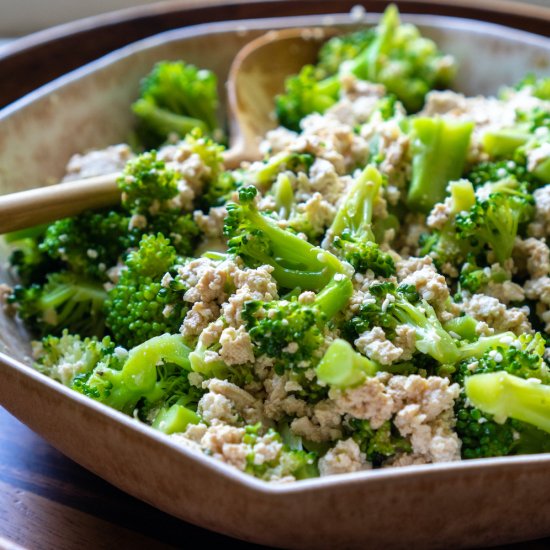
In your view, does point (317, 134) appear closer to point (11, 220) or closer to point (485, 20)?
point (11, 220)

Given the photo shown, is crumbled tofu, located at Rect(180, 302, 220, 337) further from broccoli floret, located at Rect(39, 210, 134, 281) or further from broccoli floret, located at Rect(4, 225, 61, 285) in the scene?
broccoli floret, located at Rect(4, 225, 61, 285)

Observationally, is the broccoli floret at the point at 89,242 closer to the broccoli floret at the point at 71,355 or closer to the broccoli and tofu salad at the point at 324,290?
the broccoli and tofu salad at the point at 324,290

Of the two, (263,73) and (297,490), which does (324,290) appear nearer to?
(297,490)

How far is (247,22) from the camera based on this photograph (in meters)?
3.56

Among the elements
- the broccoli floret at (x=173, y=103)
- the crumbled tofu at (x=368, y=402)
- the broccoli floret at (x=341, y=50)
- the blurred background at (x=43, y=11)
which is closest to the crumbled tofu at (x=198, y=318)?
the crumbled tofu at (x=368, y=402)

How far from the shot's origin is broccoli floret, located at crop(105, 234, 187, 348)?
2.13 m

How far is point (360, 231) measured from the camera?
222 centimetres

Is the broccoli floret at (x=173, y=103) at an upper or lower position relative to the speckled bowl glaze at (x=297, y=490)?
→ upper

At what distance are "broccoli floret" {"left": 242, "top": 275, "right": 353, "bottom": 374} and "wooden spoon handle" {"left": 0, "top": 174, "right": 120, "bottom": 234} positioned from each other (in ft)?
2.85

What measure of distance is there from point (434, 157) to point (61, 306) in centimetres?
126

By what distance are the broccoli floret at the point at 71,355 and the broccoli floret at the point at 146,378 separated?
0.08m

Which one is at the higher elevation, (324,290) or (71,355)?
(324,290)

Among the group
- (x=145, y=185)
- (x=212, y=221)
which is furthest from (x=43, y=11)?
(x=212, y=221)

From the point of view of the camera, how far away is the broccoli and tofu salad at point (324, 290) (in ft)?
5.91
